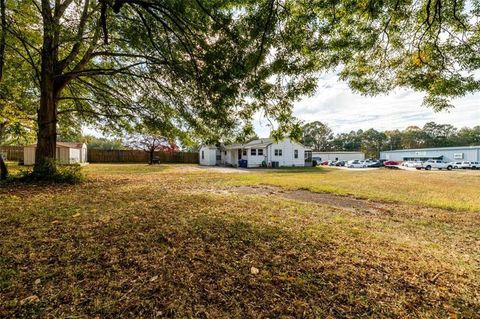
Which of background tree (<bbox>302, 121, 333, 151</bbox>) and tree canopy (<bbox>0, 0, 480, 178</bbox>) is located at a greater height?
background tree (<bbox>302, 121, 333, 151</bbox>)

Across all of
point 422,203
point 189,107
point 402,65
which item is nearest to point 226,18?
point 189,107

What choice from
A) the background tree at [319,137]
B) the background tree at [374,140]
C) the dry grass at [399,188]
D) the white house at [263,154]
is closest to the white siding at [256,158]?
the white house at [263,154]

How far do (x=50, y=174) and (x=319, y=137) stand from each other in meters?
76.5

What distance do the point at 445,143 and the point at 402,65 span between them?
86842 millimetres

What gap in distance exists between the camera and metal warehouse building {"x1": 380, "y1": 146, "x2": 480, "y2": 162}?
3892 cm

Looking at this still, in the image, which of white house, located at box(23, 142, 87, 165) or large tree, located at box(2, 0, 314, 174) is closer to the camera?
large tree, located at box(2, 0, 314, 174)

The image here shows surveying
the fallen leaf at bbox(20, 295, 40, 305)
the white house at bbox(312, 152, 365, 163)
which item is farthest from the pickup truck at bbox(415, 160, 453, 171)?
the fallen leaf at bbox(20, 295, 40, 305)

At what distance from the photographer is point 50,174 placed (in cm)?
783

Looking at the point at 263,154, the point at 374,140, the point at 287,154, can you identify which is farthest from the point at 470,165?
the point at 374,140

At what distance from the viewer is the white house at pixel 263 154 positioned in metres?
28.2

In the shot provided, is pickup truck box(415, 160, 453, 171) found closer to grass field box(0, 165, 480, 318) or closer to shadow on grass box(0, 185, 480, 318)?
grass field box(0, 165, 480, 318)

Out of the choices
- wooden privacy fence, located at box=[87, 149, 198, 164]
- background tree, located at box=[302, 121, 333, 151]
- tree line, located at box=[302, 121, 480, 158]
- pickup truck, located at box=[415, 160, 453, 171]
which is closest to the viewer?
wooden privacy fence, located at box=[87, 149, 198, 164]

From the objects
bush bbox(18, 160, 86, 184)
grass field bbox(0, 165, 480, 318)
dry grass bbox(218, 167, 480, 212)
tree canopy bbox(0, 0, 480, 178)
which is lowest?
dry grass bbox(218, 167, 480, 212)

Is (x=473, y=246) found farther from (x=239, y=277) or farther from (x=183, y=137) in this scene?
(x=183, y=137)
